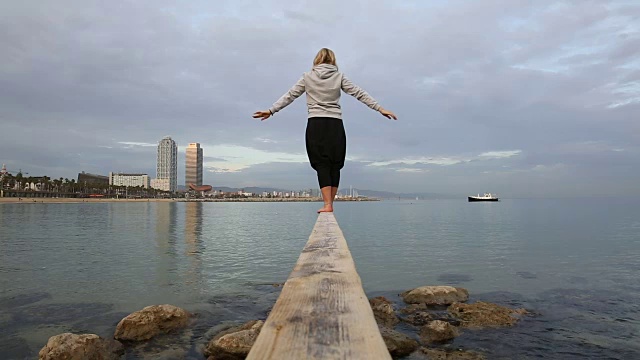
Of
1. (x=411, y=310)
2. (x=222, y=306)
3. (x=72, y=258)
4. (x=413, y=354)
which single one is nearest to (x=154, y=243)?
(x=72, y=258)

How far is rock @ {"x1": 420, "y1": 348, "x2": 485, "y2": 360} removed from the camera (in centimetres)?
1077

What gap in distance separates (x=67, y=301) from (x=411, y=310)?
566 inches

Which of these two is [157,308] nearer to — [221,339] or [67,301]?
[221,339]

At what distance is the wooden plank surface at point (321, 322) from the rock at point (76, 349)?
9662mm

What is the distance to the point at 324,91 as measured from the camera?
6848mm

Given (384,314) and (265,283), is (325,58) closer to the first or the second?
(384,314)

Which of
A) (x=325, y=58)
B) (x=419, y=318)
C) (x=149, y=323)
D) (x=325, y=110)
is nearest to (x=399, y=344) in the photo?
(x=419, y=318)

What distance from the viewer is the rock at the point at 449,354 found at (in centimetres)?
1077

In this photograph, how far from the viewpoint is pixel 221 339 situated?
10664 mm

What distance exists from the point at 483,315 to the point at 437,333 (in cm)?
311

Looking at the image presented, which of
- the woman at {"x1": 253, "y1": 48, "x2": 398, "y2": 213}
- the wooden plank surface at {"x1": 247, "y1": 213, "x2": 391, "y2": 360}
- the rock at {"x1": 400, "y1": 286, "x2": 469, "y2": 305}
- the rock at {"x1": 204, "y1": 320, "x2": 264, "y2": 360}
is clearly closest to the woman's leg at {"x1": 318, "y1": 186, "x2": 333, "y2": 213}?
the woman at {"x1": 253, "y1": 48, "x2": 398, "y2": 213}

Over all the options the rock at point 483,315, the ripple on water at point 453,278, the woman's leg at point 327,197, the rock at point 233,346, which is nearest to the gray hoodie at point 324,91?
the woman's leg at point 327,197

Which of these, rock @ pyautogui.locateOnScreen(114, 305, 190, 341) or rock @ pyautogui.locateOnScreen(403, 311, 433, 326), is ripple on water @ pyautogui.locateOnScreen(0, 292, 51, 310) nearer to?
rock @ pyautogui.locateOnScreen(114, 305, 190, 341)

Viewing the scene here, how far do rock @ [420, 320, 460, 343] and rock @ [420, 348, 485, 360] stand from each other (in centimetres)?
79
